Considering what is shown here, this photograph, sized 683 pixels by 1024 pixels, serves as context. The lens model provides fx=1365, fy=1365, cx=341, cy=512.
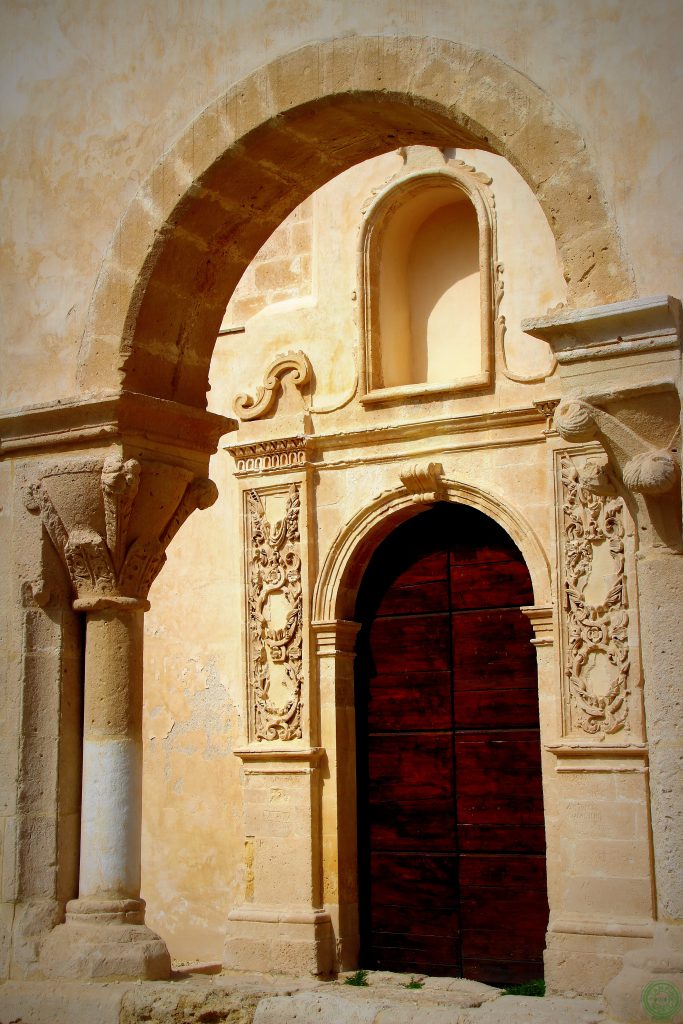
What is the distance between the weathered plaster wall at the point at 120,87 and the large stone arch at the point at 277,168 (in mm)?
77

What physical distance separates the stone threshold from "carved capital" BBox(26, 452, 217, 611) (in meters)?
1.35

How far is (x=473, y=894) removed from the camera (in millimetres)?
7914

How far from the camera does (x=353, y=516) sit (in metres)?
8.35

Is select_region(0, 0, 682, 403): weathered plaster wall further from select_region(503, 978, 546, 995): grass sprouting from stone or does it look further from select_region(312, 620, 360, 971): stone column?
select_region(503, 978, 546, 995): grass sprouting from stone

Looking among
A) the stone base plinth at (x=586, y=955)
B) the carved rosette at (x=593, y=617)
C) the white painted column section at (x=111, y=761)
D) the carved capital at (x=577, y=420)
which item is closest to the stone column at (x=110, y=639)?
the white painted column section at (x=111, y=761)

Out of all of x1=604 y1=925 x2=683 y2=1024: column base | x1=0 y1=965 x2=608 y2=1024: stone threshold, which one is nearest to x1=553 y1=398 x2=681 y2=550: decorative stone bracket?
x1=604 y1=925 x2=683 y2=1024: column base

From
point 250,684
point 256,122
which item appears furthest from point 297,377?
point 256,122

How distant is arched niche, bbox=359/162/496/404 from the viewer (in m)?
8.35

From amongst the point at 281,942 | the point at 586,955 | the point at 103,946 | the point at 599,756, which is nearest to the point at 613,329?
the point at 103,946

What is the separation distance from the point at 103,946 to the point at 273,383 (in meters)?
4.58

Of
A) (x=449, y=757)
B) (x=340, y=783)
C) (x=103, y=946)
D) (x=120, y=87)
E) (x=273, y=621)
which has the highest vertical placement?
(x=120, y=87)

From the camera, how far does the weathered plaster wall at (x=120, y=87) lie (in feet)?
13.8

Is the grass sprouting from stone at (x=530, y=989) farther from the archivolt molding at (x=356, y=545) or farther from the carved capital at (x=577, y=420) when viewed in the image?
the carved capital at (x=577, y=420)

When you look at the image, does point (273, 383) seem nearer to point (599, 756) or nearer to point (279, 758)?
point (279, 758)
